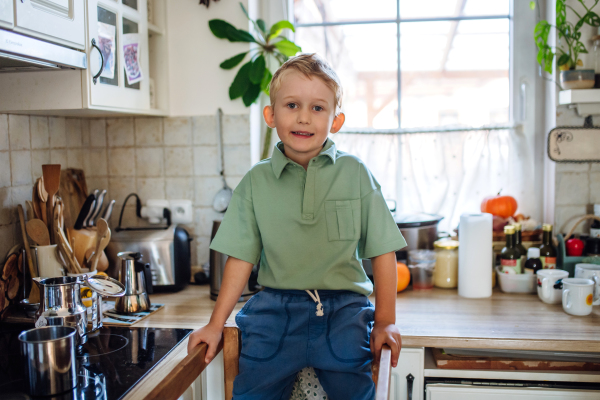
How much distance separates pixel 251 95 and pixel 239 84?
6 cm

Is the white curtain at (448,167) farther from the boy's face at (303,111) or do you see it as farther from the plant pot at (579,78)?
the boy's face at (303,111)

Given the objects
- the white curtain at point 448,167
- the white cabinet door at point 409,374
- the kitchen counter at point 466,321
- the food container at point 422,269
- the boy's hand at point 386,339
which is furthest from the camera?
the white curtain at point 448,167

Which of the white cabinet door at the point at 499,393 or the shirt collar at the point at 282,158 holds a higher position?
the shirt collar at the point at 282,158

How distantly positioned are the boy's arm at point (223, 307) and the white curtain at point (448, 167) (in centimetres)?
105

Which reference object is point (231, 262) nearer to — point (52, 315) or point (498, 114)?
point (52, 315)

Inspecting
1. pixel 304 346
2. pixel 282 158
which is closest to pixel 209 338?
pixel 304 346

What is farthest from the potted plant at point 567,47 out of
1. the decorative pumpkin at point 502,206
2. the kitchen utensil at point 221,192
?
the kitchen utensil at point 221,192

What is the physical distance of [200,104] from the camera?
6.27ft

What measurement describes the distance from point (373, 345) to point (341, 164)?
0.42 metres

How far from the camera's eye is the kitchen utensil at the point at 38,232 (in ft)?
4.97

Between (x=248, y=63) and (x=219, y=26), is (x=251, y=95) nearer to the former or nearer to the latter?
(x=248, y=63)

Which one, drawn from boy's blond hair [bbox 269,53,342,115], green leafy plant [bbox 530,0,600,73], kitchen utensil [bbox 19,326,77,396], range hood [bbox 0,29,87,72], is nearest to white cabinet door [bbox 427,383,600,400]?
boy's blond hair [bbox 269,53,342,115]

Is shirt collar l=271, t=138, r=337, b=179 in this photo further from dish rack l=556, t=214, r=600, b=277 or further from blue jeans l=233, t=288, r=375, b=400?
dish rack l=556, t=214, r=600, b=277

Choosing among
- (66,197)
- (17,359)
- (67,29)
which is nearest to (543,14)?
(67,29)
